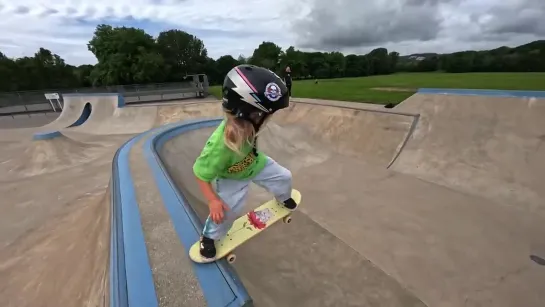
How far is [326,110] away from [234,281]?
9937mm

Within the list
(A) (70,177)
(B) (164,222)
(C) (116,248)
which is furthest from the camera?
(A) (70,177)

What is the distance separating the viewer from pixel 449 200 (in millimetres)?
5480

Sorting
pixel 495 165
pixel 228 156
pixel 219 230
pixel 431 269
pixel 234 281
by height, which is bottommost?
pixel 431 269

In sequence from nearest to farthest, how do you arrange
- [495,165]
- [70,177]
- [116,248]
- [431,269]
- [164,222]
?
[116,248] < [164,222] < [431,269] < [495,165] < [70,177]

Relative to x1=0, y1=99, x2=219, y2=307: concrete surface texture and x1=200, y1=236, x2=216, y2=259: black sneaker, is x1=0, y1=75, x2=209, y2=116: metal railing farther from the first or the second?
x1=200, y1=236, x2=216, y2=259: black sneaker

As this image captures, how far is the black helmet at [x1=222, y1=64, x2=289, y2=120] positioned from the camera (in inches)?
76.9

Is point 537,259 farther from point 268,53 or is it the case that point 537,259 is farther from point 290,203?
point 268,53

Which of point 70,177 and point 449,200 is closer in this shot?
point 449,200

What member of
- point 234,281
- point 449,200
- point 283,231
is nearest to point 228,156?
point 234,281

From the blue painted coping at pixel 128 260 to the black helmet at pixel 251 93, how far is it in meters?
1.37

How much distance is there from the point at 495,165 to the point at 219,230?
21.8 feet

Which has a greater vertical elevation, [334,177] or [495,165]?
[495,165]

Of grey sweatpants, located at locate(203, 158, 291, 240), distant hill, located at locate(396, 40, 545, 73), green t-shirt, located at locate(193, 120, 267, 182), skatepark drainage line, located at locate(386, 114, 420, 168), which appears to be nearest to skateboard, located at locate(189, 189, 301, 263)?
grey sweatpants, located at locate(203, 158, 291, 240)

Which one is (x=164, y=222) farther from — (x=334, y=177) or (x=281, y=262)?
(x=334, y=177)
